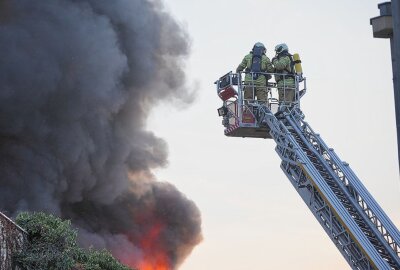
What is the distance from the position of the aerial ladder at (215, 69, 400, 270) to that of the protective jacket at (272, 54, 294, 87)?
0.16 metres

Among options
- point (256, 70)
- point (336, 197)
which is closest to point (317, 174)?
point (336, 197)

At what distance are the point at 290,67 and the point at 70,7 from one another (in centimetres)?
1353

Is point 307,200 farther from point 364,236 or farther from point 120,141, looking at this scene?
point 120,141

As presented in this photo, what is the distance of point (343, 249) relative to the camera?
66.2ft

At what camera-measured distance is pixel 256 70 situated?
974 inches

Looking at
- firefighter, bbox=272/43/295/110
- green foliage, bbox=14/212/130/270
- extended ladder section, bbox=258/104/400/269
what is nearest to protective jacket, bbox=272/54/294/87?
firefighter, bbox=272/43/295/110

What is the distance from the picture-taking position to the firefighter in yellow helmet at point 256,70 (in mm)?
24547

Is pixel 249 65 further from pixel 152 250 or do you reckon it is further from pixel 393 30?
pixel 152 250

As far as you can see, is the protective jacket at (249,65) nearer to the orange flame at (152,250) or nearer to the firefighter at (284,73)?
the firefighter at (284,73)

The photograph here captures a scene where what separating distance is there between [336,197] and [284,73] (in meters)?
5.51

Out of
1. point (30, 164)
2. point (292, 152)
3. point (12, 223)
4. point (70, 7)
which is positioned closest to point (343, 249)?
point (292, 152)

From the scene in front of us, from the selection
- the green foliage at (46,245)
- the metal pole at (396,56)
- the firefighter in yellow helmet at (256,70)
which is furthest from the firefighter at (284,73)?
the green foliage at (46,245)

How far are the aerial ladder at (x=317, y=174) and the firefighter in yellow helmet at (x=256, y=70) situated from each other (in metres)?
0.09

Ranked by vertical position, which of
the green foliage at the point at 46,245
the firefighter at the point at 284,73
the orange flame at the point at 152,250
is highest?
the orange flame at the point at 152,250
